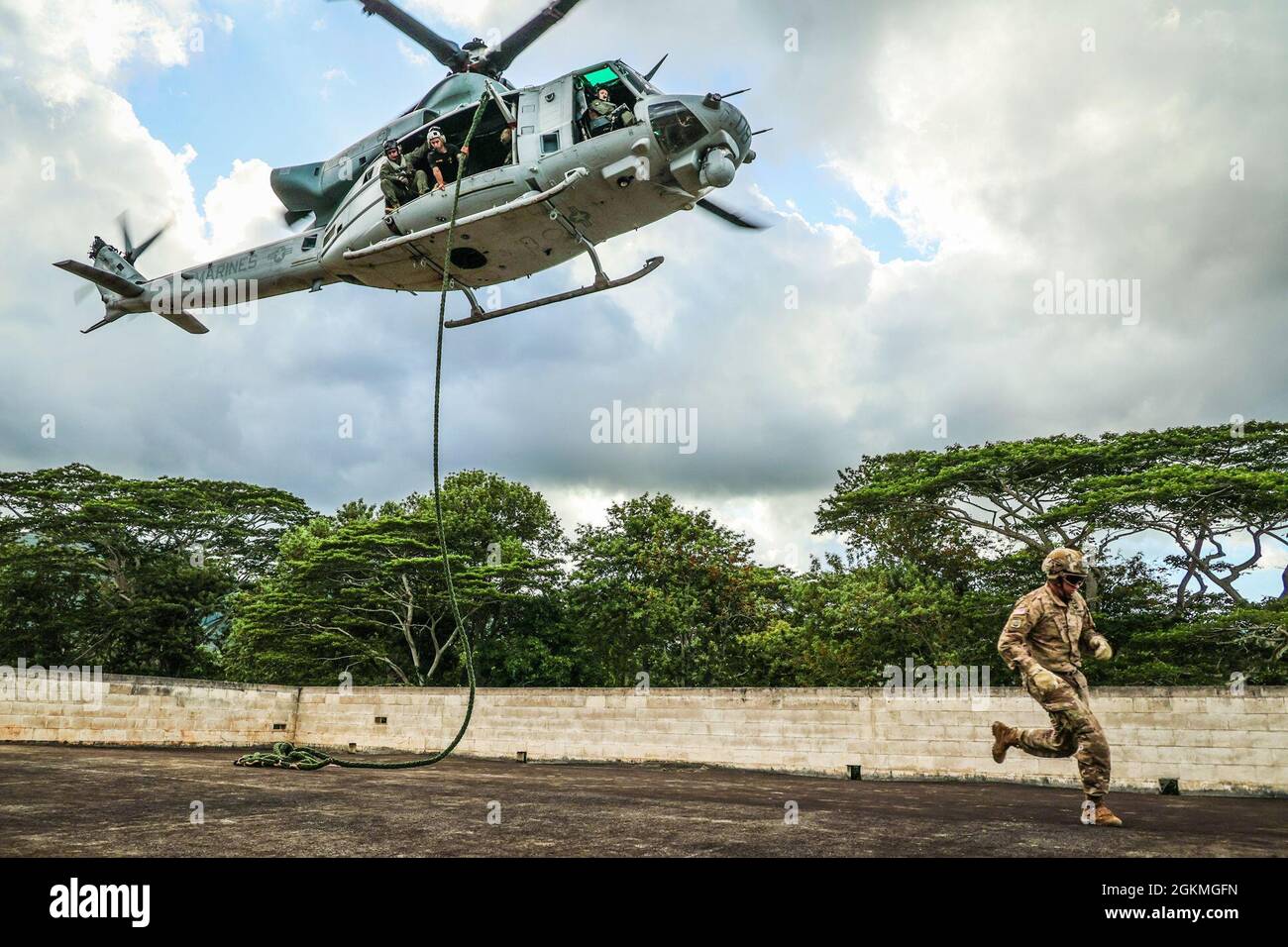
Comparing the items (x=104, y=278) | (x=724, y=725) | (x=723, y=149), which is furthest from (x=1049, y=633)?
(x=104, y=278)

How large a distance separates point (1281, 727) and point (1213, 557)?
10445 mm

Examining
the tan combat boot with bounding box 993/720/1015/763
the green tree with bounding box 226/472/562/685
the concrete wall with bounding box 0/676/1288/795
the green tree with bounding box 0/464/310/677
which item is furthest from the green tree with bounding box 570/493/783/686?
the tan combat boot with bounding box 993/720/1015/763

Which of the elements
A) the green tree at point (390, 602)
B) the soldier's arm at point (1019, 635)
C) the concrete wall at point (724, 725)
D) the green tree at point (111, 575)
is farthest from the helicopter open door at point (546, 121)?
the green tree at point (111, 575)

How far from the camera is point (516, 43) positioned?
1201 centimetres

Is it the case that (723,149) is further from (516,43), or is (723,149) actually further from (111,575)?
(111,575)

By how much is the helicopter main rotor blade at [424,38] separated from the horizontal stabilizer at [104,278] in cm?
580

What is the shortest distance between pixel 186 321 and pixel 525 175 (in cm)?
812

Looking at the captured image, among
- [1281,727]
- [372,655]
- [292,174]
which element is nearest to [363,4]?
[292,174]

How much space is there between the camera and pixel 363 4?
36.9ft

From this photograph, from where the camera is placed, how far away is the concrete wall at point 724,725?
11.2 meters

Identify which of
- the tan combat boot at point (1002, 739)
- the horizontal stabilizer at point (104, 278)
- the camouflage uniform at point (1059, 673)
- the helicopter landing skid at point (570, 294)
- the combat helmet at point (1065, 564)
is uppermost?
the horizontal stabilizer at point (104, 278)

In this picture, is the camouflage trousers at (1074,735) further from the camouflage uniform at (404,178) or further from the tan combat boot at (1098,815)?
the camouflage uniform at (404,178)
